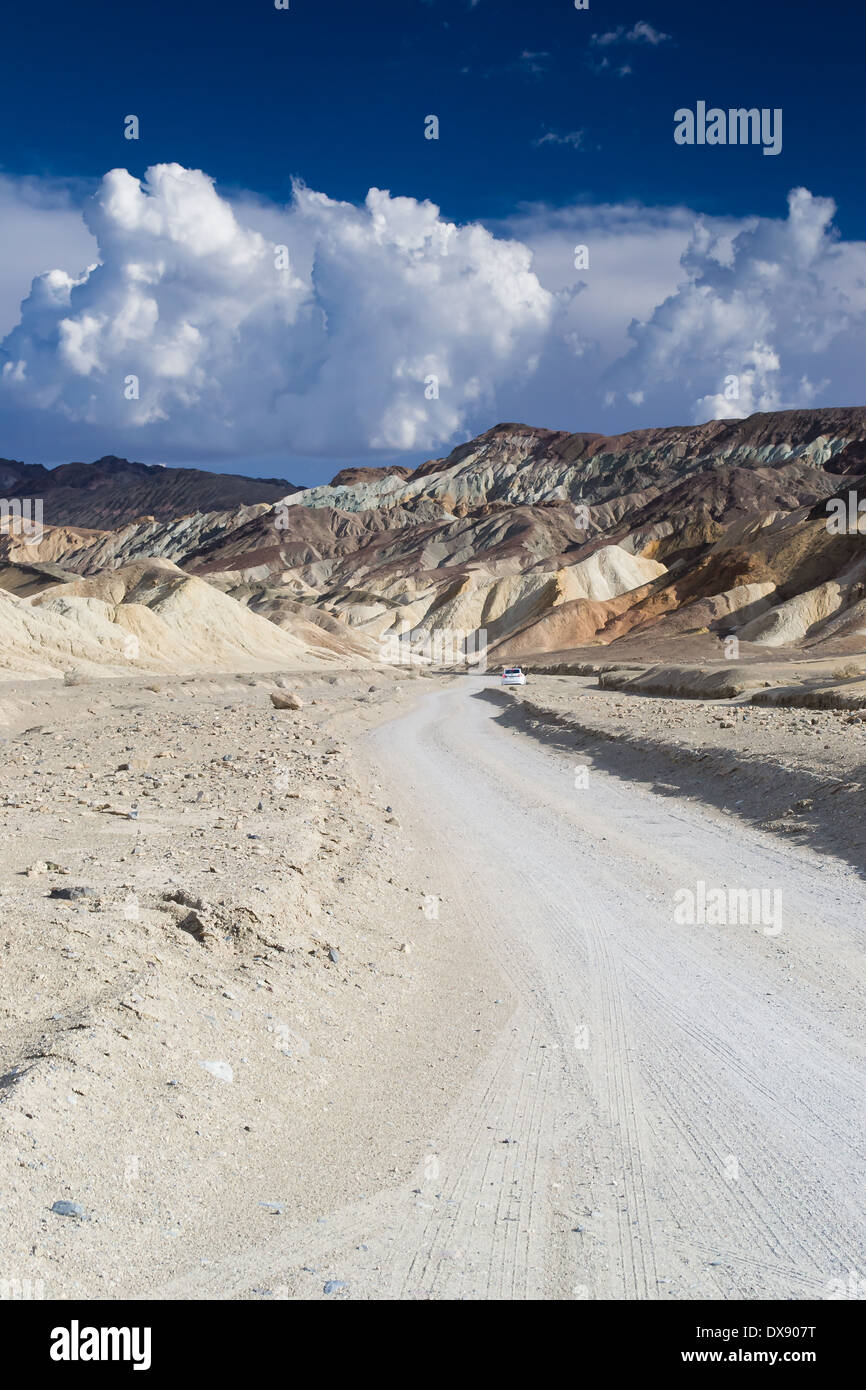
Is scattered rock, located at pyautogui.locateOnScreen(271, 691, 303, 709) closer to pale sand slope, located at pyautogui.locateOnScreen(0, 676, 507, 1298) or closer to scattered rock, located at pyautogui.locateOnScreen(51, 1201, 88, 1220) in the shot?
pale sand slope, located at pyautogui.locateOnScreen(0, 676, 507, 1298)

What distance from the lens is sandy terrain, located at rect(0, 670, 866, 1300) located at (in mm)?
3986

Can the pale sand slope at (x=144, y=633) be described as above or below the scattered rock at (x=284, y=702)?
above

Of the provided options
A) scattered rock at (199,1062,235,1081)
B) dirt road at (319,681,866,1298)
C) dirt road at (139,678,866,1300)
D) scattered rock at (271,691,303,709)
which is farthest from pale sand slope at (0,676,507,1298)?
scattered rock at (271,691,303,709)

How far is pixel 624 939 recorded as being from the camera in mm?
8438

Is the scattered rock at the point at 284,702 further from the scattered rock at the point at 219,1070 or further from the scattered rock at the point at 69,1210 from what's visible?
the scattered rock at the point at 69,1210

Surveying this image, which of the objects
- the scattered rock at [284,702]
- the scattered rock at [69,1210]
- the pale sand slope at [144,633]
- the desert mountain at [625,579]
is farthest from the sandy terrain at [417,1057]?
the desert mountain at [625,579]

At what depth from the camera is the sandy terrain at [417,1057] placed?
3.99m

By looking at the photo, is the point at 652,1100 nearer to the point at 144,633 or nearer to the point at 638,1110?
the point at 638,1110

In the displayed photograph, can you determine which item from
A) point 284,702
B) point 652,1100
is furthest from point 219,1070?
point 284,702

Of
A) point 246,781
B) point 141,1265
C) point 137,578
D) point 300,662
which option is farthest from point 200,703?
point 137,578

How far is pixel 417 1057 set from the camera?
6.18 m

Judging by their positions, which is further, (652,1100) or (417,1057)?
(417,1057)

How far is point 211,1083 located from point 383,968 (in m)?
2.56

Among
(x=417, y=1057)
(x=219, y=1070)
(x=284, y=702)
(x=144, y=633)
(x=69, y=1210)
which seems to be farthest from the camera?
(x=144, y=633)
